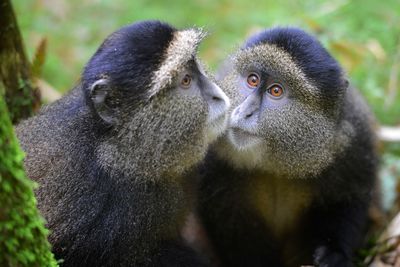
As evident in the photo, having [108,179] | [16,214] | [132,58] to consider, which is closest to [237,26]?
[132,58]

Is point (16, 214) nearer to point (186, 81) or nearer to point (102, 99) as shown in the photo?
point (102, 99)

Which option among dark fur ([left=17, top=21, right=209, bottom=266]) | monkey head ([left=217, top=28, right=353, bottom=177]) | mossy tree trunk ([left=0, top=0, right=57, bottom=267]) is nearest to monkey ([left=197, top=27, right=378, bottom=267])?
monkey head ([left=217, top=28, right=353, bottom=177])

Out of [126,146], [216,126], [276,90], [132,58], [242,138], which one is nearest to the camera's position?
[132,58]

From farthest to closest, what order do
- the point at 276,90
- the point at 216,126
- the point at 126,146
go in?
the point at 276,90 < the point at 216,126 < the point at 126,146

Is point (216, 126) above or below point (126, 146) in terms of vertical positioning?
above

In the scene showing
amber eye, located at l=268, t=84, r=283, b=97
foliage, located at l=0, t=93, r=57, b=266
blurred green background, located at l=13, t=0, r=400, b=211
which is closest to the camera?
foliage, located at l=0, t=93, r=57, b=266

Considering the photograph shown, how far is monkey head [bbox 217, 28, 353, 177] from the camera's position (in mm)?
3973

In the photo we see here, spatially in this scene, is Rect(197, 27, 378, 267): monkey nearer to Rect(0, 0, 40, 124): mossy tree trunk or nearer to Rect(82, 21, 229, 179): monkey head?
Rect(82, 21, 229, 179): monkey head

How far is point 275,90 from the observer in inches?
159

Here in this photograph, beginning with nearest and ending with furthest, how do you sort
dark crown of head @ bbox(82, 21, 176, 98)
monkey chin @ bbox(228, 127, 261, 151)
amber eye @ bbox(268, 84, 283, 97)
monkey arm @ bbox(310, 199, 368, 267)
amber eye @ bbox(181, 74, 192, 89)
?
dark crown of head @ bbox(82, 21, 176, 98), amber eye @ bbox(181, 74, 192, 89), monkey chin @ bbox(228, 127, 261, 151), amber eye @ bbox(268, 84, 283, 97), monkey arm @ bbox(310, 199, 368, 267)

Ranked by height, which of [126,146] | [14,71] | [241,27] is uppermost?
[126,146]

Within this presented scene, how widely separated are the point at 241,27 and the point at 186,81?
5637 millimetres

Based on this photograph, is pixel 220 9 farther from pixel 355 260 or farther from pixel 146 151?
pixel 146 151

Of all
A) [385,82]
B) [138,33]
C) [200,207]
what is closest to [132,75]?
[138,33]
